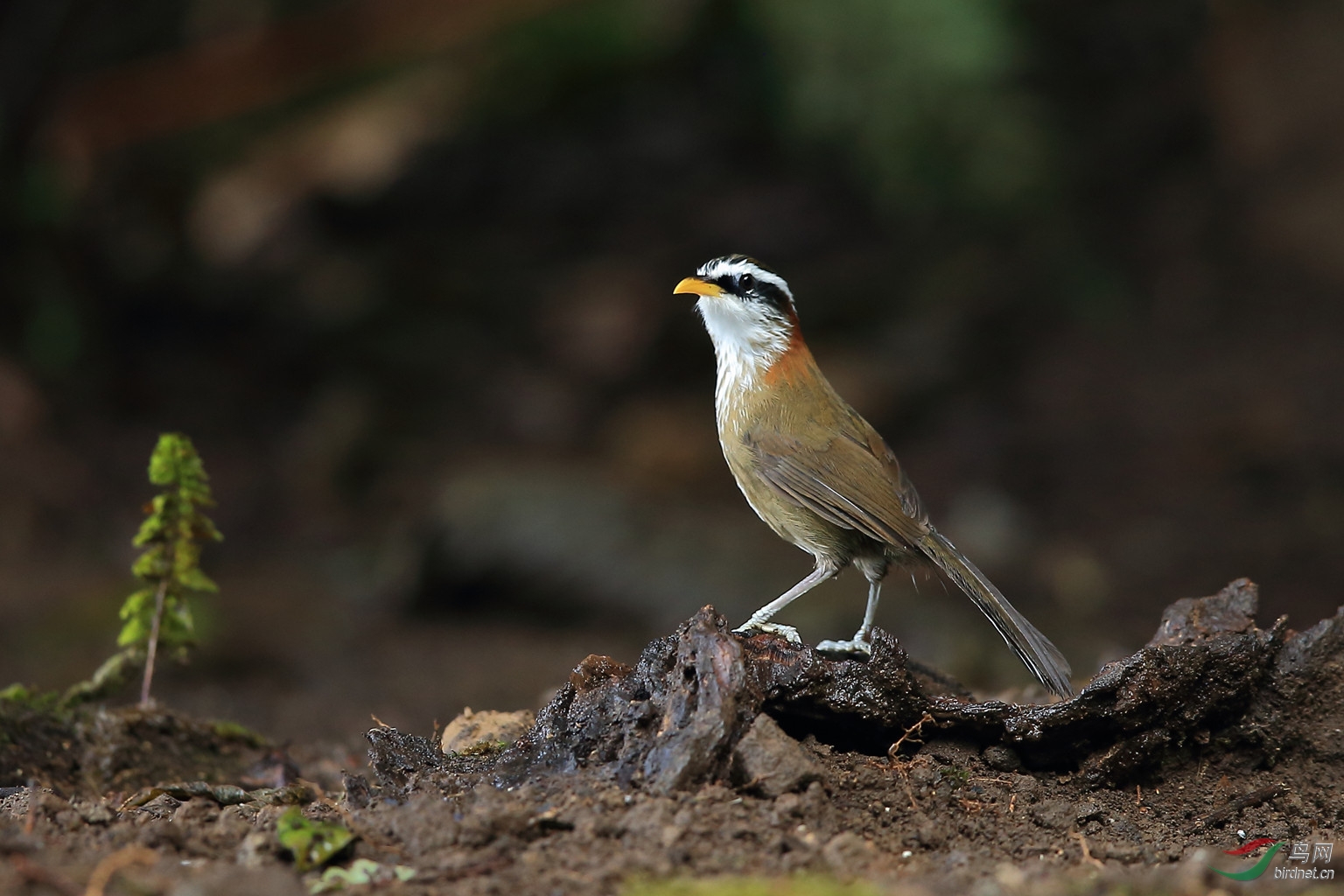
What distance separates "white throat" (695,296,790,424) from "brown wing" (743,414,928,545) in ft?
1.30

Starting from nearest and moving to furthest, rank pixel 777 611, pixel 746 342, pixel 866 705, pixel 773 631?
pixel 866 705, pixel 773 631, pixel 777 611, pixel 746 342

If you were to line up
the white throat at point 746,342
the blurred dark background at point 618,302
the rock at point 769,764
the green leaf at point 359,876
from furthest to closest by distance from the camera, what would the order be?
the blurred dark background at point 618,302 < the white throat at point 746,342 < the rock at point 769,764 < the green leaf at point 359,876

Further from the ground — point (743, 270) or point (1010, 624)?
point (743, 270)

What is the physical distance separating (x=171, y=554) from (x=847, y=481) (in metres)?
2.73

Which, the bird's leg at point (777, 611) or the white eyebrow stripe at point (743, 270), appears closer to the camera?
the bird's leg at point (777, 611)

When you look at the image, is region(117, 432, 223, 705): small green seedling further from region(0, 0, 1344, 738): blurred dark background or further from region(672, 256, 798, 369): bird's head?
region(0, 0, 1344, 738): blurred dark background

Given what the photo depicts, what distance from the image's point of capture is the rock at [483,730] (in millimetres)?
4602

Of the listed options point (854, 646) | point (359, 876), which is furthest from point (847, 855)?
point (854, 646)

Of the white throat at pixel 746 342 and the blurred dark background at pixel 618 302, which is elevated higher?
the blurred dark background at pixel 618 302

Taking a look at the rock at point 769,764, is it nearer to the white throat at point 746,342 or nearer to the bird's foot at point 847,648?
the bird's foot at point 847,648

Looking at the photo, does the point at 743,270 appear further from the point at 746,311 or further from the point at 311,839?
the point at 311,839

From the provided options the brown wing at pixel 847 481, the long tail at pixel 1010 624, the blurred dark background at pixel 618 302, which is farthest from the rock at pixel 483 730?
the blurred dark background at pixel 618 302

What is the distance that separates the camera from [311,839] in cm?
317

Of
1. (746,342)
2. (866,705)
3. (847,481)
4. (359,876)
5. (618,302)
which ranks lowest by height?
(359,876)
